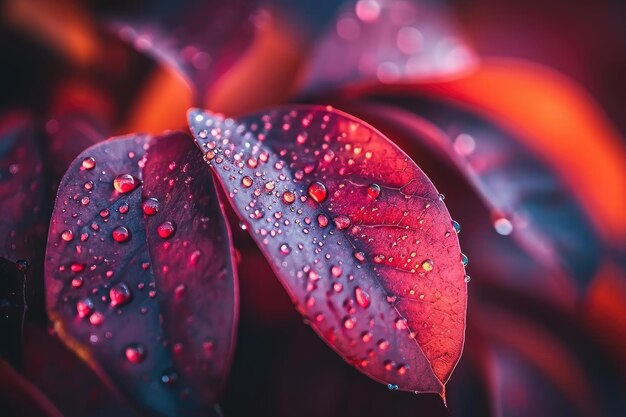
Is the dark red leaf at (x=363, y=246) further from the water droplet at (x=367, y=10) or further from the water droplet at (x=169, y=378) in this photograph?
the water droplet at (x=367, y=10)

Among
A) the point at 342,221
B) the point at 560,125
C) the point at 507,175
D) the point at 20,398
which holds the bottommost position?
the point at 20,398

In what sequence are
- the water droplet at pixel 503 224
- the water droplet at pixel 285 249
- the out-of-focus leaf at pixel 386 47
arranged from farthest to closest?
the out-of-focus leaf at pixel 386 47, the water droplet at pixel 503 224, the water droplet at pixel 285 249

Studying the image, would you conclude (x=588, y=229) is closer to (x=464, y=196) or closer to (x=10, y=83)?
(x=464, y=196)

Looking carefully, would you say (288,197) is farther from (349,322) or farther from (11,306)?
(11,306)

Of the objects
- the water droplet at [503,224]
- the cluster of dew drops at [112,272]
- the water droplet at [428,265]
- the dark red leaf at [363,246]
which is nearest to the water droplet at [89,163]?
the cluster of dew drops at [112,272]

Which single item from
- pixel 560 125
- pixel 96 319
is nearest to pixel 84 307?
pixel 96 319

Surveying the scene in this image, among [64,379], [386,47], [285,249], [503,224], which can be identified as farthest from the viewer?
[386,47]

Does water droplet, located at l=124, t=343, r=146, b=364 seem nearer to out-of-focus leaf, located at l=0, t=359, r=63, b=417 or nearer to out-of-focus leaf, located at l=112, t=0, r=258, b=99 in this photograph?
out-of-focus leaf, located at l=0, t=359, r=63, b=417
